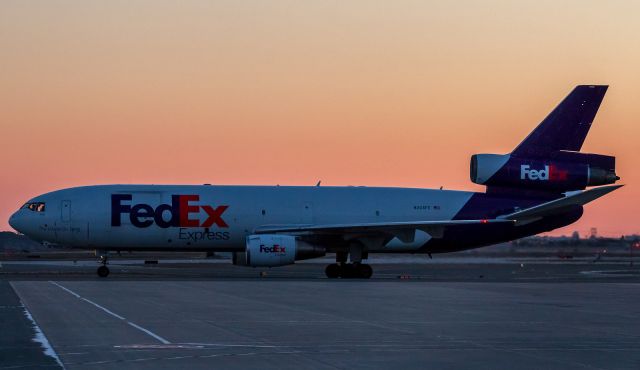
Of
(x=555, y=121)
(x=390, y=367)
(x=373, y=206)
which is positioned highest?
(x=555, y=121)

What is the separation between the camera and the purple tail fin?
52156 mm

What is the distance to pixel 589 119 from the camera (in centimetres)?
5253

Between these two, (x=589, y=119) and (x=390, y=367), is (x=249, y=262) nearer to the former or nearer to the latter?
(x=589, y=119)

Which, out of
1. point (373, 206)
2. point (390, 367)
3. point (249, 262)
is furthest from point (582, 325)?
point (373, 206)

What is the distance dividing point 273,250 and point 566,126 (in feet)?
50.8

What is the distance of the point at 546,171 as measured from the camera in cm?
5219

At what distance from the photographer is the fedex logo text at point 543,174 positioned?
171 feet

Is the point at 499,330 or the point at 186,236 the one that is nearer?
the point at 499,330

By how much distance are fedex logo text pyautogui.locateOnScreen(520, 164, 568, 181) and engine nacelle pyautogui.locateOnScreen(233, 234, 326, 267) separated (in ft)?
37.3

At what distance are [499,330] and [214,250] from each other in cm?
3057

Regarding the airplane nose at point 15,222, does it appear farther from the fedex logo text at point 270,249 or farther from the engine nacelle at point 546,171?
the engine nacelle at point 546,171

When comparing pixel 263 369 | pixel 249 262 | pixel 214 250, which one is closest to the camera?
pixel 263 369

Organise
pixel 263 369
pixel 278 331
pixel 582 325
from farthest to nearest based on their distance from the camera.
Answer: pixel 582 325, pixel 278 331, pixel 263 369

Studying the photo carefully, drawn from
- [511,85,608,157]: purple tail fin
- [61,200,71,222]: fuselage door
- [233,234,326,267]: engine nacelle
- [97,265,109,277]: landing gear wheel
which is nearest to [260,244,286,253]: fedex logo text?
[233,234,326,267]: engine nacelle
